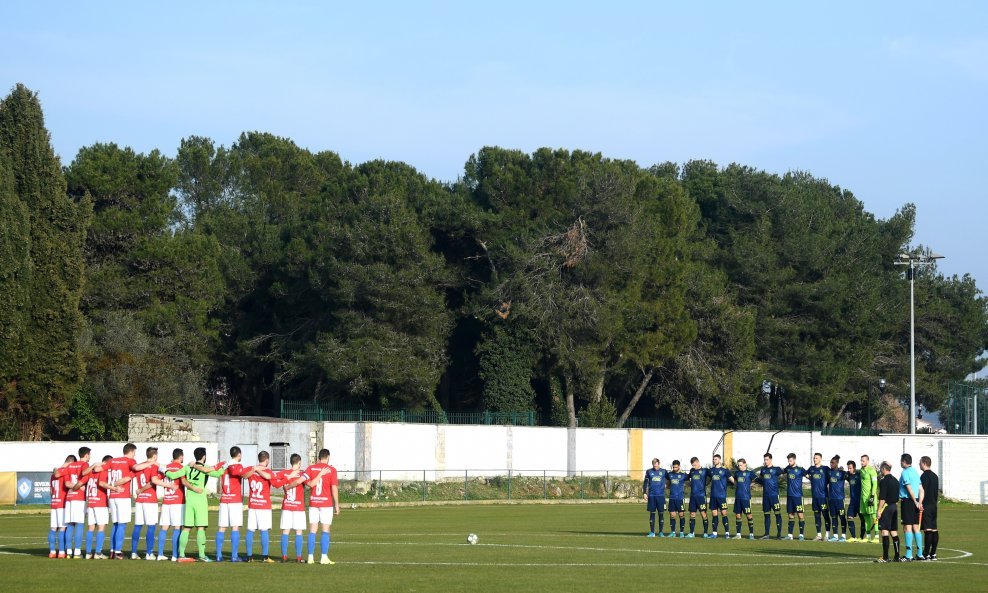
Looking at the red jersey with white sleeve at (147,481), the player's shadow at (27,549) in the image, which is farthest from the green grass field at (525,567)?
the red jersey with white sleeve at (147,481)

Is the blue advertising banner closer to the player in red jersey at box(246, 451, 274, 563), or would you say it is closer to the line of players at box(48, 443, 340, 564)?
the line of players at box(48, 443, 340, 564)

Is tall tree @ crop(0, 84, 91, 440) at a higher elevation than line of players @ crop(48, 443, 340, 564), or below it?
higher

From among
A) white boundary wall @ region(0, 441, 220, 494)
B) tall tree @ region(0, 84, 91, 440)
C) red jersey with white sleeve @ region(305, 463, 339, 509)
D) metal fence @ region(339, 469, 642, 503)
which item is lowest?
metal fence @ region(339, 469, 642, 503)

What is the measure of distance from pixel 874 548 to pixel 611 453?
1432 inches

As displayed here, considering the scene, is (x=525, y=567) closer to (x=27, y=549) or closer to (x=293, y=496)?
(x=293, y=496)

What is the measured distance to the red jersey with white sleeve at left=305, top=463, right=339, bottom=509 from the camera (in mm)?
22056

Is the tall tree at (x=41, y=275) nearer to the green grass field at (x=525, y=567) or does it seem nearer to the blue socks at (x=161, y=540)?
the green grass field at (x=525, y=567)

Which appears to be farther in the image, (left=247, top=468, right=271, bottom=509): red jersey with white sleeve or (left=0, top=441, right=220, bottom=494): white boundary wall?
(left=0, top=441, right=220, bottom=494): white boundary wall

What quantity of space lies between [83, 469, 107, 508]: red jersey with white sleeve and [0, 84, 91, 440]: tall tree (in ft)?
102

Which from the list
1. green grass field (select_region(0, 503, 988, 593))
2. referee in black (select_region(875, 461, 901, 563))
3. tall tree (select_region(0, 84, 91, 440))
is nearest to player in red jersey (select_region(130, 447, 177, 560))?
green grass field (select_region(0, 503, 988, 593))

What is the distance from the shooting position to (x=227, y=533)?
3216cm

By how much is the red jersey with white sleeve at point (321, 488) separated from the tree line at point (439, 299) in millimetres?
34974

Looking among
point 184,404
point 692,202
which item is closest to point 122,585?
point 184,404

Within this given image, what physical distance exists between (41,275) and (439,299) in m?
21.0
